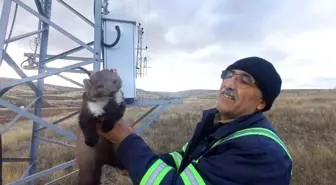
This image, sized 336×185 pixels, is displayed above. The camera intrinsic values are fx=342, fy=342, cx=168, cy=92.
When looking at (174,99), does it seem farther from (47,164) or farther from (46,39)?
(47,164)

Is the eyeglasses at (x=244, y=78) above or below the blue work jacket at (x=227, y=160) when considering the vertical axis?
above

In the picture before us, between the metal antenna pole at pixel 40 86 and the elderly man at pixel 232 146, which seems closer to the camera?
the elderly man at pixel 232 146

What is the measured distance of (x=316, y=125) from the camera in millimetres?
13219

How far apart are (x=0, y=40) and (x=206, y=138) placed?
3.44m

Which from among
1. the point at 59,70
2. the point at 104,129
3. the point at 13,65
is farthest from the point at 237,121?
the point at 13,65

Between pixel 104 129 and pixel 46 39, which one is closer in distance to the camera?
pixel 104 129

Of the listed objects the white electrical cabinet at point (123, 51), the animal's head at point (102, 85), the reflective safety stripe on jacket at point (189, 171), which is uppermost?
the white electrical cabinet at point (123, 51)

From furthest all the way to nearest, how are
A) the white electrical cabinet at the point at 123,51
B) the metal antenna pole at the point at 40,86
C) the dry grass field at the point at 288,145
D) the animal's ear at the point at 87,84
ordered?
the dry grass field at the point at 288,145 → the metal antenna pole at the point at 40,86 → the white electrical cabinet at the point at 123,51 → the animal's ear at the point at 87,84

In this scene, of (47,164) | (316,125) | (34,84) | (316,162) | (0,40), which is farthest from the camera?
(316,125)

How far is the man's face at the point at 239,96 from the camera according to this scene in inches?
96.1

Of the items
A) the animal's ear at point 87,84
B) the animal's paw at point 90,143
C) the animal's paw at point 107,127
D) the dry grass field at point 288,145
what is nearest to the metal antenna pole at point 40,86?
the dry grass field at point 288,145

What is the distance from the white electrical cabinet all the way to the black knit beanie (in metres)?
3.40

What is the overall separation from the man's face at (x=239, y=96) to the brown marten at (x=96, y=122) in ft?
3.44

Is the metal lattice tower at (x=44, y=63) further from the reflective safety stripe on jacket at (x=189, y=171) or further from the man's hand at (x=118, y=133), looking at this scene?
the reflective safety stripe on jacket at (x=189, y=171)
